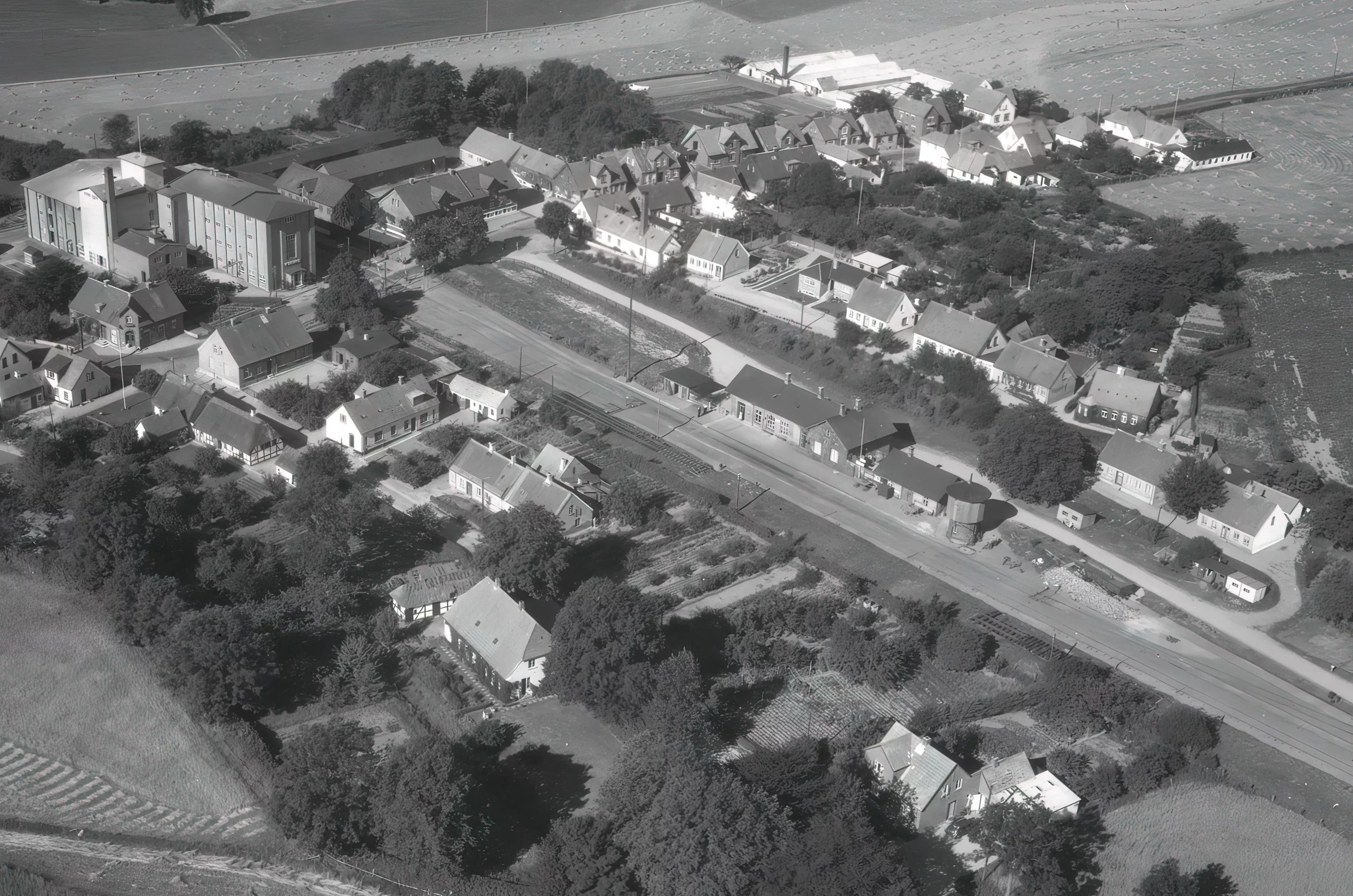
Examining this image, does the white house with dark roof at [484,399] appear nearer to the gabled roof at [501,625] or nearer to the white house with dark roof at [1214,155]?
the gabled roof at [501,625]

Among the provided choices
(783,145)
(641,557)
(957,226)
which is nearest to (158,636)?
(641,557)

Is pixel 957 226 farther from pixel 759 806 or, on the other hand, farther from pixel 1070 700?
pixel 759 806

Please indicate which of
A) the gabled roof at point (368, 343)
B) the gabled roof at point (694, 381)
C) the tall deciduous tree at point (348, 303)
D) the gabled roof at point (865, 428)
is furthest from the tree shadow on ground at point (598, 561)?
the tall deciduous tree at point (348, 303)

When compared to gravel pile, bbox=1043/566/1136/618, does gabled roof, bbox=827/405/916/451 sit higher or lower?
higher

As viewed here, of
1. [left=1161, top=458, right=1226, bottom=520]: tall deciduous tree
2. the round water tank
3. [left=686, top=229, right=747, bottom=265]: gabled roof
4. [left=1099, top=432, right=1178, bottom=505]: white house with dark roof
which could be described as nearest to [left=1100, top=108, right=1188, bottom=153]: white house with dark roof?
[left=686, top=229, right=747, bottom=265]: gabled roof

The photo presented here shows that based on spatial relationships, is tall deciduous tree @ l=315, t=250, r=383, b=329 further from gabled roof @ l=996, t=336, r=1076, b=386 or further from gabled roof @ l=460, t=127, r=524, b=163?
gabled roof @ l=996, t=336, r=1076, b=386
